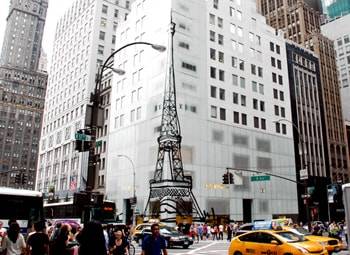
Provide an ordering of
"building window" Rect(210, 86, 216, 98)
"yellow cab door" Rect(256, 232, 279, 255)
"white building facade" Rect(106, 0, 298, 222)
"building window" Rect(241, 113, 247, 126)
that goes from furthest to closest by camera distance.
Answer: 1. "building window" Rect(241, 113, 247, 126)
2. "building window" Rect(210, 86, 216, 98)
3. "white building facade" Rect(106, 0, 298, 222)
4. "yellow cab door" Rect(256, 232, 279, 255)

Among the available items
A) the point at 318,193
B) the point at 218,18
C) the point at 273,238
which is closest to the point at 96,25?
the point at 218,18

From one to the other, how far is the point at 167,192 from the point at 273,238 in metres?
32.4

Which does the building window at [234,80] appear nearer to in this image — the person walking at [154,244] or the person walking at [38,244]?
the person walking at [154,244]

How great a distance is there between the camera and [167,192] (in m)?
47.2

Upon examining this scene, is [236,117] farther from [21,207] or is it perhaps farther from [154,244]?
[154,244]

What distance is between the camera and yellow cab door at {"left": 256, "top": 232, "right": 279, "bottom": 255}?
1511 centimetres

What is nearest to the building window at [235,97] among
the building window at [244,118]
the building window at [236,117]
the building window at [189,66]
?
the building window at [236,117]

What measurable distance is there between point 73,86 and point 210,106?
4582 cm

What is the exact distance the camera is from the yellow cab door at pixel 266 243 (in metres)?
15.1

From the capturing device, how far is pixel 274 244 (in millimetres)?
15156

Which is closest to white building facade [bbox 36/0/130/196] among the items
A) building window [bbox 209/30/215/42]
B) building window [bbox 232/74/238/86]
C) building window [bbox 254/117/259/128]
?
building window [bbox 209/30/215/42]

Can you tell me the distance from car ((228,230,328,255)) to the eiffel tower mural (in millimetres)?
30107

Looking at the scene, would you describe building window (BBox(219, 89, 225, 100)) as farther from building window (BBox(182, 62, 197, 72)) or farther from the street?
the street

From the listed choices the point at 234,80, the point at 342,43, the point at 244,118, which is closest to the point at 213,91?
the point at 234,80
